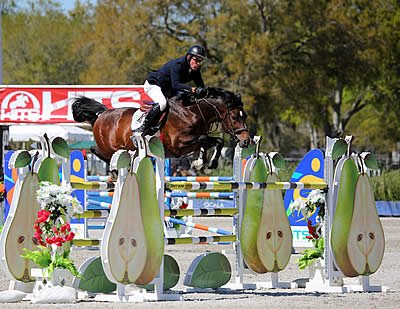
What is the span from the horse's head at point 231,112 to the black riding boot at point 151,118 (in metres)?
0.63

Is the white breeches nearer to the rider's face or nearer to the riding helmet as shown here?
the rider's face

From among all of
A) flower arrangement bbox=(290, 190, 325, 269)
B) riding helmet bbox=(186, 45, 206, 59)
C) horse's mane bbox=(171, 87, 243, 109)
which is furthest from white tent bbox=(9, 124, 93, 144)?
flower arrangement bbox=(290, 190, 325, 269)

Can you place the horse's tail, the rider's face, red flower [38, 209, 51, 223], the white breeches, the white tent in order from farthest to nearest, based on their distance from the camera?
the white tent
the horse's tail
the white breeches
the rider's face
red flower [38, 209, 51, 223]

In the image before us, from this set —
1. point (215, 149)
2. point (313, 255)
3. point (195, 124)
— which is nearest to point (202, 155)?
point (215, 149)

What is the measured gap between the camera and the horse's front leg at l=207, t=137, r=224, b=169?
34.6ft

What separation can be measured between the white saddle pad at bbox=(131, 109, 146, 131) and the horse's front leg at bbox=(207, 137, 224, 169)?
92 cm

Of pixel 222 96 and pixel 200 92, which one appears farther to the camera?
pixel 222 96

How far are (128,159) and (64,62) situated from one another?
3685 cm

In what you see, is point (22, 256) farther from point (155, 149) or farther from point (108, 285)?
point (155, 149)

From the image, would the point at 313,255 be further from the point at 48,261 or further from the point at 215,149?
the point at 215,149

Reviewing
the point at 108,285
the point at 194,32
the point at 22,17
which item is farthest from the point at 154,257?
the point at 22,17

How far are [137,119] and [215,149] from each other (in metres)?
1.23

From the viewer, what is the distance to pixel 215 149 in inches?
419

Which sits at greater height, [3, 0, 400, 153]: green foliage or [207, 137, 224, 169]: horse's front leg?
[3, 0, 400, 153]: green foliage
